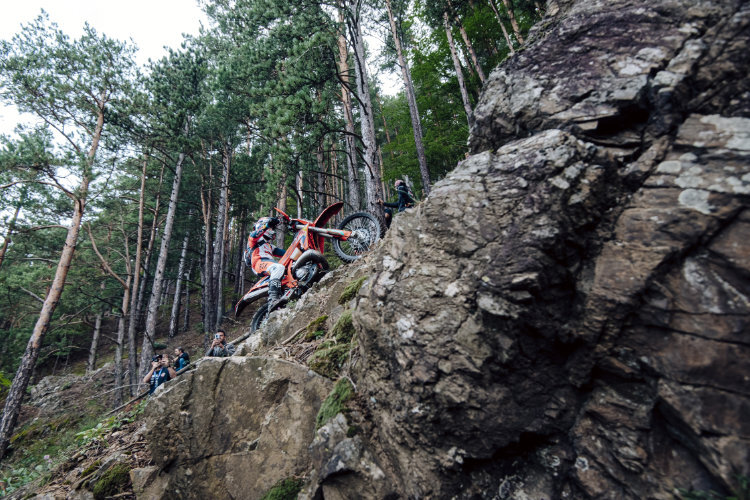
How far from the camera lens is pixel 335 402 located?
3018 mm

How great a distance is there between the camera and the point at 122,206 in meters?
14.3

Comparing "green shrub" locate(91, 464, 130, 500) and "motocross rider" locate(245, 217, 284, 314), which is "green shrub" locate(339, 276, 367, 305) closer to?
"motocross rider" locate(245, 217, 284, 314)

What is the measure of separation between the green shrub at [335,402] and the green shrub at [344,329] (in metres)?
0.90

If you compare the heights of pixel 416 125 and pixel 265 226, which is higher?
pixel 416 125

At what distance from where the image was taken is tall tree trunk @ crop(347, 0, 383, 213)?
8078 millimetres

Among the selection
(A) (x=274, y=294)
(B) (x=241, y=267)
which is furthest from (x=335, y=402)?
(B) (x=241, y=267)

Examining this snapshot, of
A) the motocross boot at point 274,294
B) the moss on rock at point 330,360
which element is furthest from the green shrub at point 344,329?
the motocross boot at point 274,294

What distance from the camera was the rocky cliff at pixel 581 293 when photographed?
5.74ft

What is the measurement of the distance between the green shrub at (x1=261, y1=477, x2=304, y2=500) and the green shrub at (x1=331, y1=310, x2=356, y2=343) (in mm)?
1519

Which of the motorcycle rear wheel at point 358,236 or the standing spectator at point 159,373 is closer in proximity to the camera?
the standing spectator at point 159,373

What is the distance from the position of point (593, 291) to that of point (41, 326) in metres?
12.6

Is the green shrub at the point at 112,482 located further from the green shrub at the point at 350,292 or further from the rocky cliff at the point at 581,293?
the green shrub at the point at 350,292

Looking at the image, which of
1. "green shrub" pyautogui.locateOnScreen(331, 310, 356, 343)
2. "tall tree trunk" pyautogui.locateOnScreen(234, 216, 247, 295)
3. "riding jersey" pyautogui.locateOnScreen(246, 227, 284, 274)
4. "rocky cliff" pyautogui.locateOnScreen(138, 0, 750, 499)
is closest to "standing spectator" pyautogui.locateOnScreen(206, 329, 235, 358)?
"riding jersey" pyautogui.locateOnScreen(246, 227, 284, 274)

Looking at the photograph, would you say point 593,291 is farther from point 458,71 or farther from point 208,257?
point 208,257
